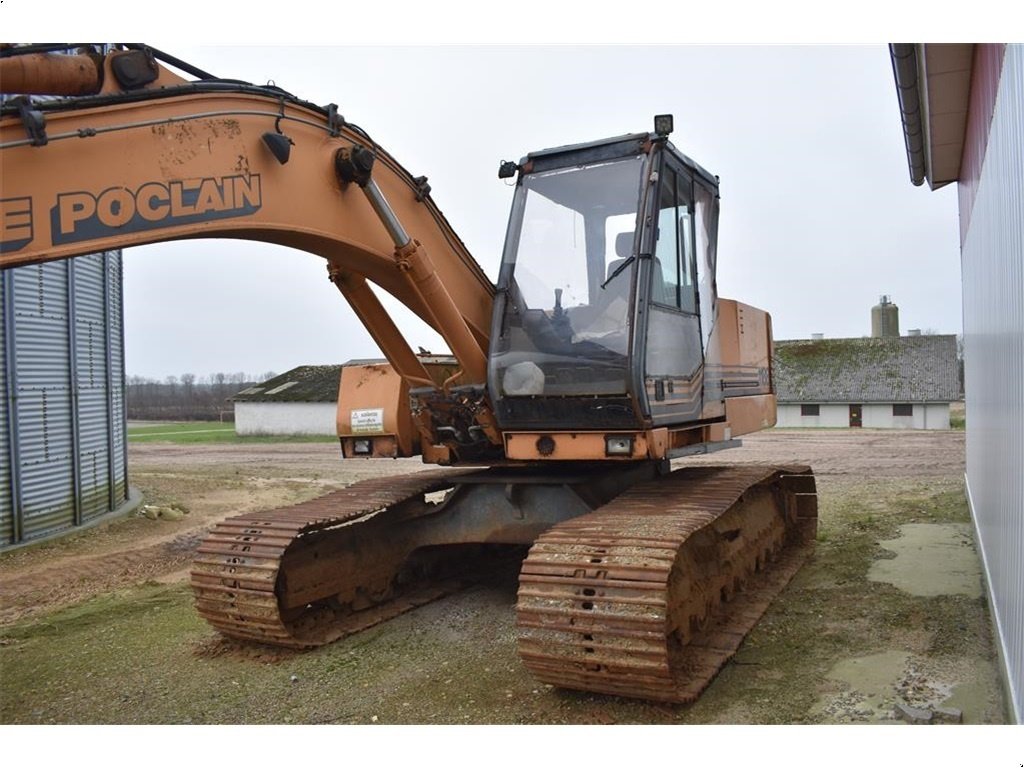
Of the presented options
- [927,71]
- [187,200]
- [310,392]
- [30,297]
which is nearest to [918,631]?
[927,71]


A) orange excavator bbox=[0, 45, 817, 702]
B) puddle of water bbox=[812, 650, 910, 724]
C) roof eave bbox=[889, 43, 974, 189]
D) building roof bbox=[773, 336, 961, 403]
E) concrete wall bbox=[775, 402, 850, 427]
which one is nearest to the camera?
orange excavator bbox=[0, 45, 817, 702]

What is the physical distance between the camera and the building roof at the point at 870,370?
37031 mm

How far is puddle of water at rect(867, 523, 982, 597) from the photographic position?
7391 millimetres

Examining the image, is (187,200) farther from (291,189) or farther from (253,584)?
(253,584)

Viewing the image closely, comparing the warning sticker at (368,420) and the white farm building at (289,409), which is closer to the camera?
the warning sticker at (368,420)

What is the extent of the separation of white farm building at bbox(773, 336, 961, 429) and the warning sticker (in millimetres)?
32768

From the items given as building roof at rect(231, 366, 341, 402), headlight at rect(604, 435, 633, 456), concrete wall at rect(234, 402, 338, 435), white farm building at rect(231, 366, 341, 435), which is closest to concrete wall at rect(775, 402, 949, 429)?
concrete wall at rect(234, 402, 338, 435)

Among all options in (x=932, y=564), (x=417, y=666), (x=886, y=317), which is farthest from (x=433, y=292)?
(x=886, y=317)

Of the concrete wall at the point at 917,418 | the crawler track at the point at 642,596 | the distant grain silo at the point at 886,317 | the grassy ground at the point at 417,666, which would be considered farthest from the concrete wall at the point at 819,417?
the crawler track at the point at 642,596

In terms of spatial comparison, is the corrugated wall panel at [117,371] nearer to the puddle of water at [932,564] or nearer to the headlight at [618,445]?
the headlight at [618,445]

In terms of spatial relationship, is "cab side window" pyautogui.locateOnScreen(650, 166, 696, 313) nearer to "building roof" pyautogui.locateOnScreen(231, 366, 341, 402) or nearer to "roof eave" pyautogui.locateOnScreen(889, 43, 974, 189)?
"roof eave" pyautogui.locateOnScreen(889, 43, 974, 189)

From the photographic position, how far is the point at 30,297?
1082cm

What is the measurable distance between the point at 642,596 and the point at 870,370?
37540mm

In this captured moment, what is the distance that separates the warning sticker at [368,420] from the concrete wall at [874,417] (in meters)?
30.5
